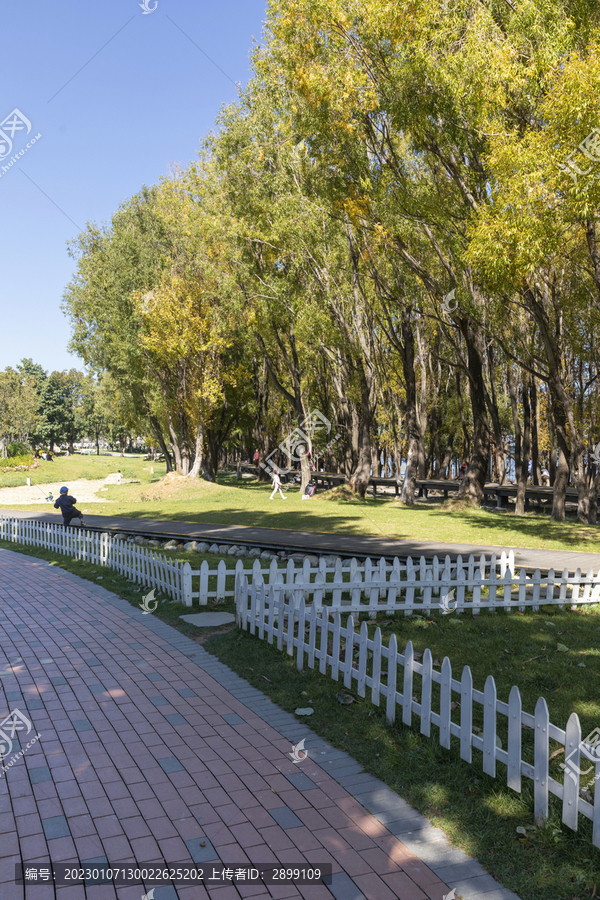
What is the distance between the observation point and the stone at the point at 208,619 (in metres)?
8.75

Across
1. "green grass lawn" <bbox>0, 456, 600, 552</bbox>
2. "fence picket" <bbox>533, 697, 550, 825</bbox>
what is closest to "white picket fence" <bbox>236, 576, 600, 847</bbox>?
"fence picket" <bbox>533, 697, 550, 825</bbox>

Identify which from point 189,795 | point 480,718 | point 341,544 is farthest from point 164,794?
point 341,544

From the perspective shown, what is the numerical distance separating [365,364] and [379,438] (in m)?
20.0

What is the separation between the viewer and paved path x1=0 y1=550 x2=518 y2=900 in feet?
12.0

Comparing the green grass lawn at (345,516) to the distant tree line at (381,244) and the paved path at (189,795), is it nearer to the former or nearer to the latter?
the distant tree line at (381,244)

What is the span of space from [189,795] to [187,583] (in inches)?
209

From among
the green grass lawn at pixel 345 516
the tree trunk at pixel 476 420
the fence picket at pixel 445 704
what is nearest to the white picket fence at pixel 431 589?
the fence picket at pixel 445 704

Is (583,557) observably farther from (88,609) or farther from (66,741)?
(66,741)

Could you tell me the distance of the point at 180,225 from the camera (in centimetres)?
3491

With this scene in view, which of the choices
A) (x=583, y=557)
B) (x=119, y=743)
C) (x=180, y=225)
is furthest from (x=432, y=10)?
(x=180, y=225)

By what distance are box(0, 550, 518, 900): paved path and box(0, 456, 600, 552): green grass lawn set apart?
35.3 feet

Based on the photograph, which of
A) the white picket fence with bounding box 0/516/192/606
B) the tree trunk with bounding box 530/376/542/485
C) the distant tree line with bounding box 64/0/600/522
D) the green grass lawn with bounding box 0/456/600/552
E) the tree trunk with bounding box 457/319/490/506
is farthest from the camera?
the tree trunk with bounding box 530/376/542/485

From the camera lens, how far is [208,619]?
902 cm

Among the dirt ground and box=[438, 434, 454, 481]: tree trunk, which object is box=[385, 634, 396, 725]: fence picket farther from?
box=[438, 434, 454, 481]: tree trunk
